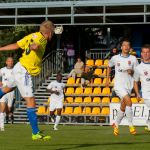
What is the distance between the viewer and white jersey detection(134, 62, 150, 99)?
1437cm

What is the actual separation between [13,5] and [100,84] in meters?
5.98

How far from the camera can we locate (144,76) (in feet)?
47.6

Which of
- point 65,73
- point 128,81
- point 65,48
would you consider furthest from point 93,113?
point 128,81

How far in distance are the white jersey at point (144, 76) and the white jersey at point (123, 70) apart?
0.65 metres

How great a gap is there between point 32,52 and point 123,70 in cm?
456

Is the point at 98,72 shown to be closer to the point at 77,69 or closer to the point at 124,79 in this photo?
the point at 77,69

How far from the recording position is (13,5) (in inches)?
1171

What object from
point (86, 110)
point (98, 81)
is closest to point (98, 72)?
point (98, 81)

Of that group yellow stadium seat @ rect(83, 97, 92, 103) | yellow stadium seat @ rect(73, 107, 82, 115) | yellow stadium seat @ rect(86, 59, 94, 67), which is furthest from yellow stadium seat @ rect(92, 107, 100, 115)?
yellow stadium seat @ rect(86, 59, 94, 67)

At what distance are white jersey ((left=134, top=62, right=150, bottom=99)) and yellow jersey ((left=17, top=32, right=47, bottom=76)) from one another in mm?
3810

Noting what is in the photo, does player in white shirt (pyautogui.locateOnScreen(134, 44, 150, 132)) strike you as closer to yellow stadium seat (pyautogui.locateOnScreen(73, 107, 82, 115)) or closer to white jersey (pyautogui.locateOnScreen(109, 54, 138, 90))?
white jersey (pyautogui.locateOnScreen(109, 54, 138, 90))

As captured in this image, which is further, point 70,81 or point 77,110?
point 70,81

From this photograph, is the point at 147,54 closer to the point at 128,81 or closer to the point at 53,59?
the point at 128,81

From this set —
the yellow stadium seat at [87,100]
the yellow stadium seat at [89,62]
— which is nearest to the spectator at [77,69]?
the yellow stadium seat at [89,62]
